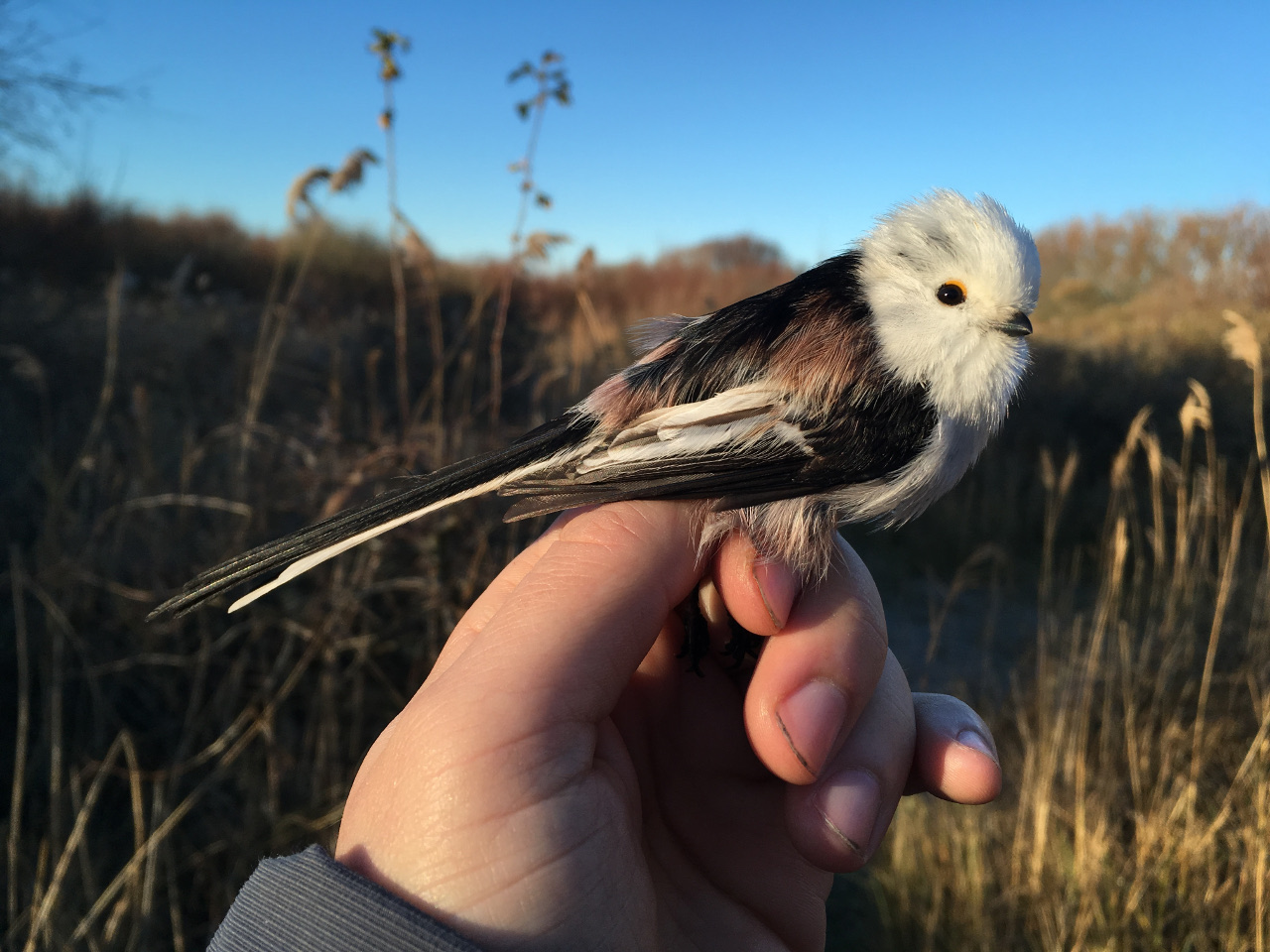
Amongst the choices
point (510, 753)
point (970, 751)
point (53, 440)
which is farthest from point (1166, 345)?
point (53, 440)

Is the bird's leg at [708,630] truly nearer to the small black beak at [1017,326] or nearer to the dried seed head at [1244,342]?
the small black beak at [1017,326]

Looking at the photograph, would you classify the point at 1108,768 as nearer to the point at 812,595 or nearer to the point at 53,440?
the point at 812,595

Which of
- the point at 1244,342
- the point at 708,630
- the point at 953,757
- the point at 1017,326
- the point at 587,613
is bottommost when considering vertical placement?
the point at 953,757

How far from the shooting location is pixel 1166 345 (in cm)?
511

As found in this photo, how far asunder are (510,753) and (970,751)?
2.96 ft

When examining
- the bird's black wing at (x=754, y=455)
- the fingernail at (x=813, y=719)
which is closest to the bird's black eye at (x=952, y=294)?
the bird's black wing at (x=754, y=455)

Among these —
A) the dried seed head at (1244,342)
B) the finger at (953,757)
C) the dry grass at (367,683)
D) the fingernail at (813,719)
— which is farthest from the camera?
the dried seed head at (1244,342)

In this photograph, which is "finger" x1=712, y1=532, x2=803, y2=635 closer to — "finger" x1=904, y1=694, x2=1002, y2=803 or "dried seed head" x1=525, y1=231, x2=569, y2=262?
"finger" x1=904, y1=694, x2=1002, y2=803

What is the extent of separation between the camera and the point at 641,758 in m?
1.45

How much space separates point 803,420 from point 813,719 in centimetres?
54

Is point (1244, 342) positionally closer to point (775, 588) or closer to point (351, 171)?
point (775, 588)

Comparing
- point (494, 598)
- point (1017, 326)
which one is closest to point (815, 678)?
point (494, 598)

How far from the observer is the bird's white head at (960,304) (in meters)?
1.36

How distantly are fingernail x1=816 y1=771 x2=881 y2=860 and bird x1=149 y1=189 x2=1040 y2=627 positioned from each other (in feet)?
1.24
